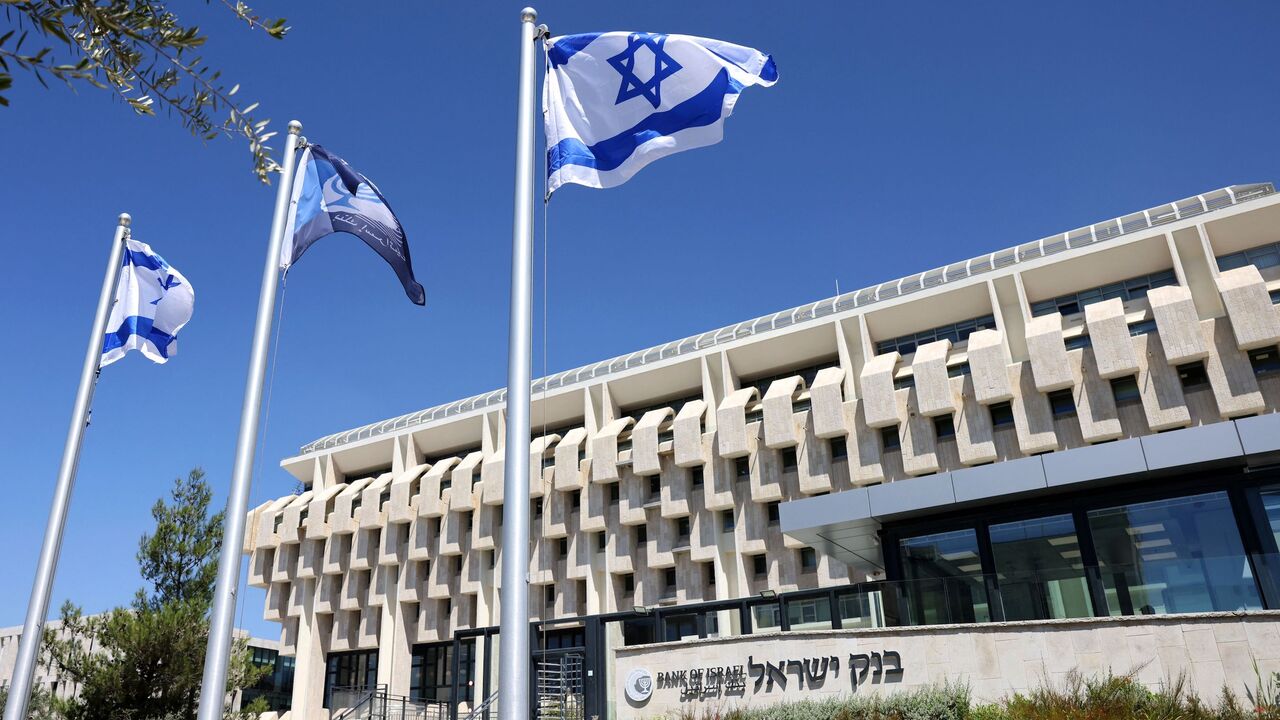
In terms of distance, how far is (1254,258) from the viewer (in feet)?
115

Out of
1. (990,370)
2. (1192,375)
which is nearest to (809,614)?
(990,370)

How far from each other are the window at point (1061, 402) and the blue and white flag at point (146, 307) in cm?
2951

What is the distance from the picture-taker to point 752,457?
39969 mm

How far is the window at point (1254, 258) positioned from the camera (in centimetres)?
3475

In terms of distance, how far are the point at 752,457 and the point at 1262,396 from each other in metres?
18.6

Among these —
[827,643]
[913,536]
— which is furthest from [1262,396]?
[827,643]

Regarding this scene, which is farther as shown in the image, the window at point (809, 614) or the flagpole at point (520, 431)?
the window at point (809, 614)

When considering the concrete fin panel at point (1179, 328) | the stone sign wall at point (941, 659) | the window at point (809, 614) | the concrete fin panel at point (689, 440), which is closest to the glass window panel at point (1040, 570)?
the stone sign wall at point (941, 659)

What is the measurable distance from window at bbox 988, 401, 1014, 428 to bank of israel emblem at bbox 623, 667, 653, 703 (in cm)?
1917

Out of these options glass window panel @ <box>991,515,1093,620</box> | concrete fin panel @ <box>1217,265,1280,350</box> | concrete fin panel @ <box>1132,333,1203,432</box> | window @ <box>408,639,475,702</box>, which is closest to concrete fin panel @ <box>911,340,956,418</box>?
concrete fin panel @ <box>1132,333,1203,432</box>

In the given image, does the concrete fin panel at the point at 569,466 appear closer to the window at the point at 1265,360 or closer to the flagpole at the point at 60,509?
the window at the point at 1265,360

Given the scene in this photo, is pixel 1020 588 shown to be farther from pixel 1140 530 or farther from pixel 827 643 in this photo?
pixel 827 643

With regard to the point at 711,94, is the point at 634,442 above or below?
above

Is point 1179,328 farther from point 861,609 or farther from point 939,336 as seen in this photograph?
point 861,609
